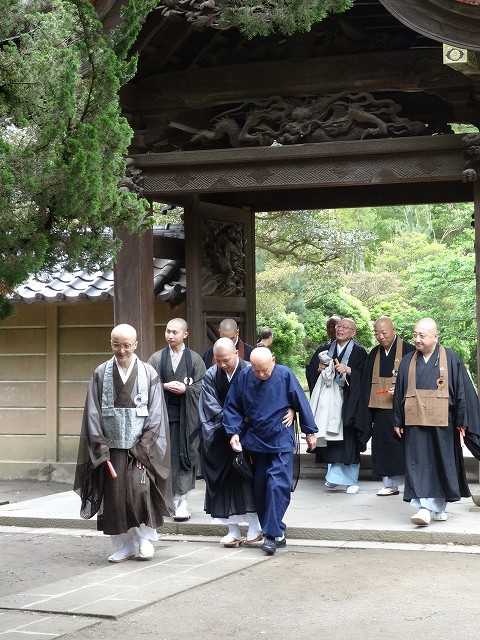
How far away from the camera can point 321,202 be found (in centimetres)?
1370

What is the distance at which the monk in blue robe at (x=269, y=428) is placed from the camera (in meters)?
9.12

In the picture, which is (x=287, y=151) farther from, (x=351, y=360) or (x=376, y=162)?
(x=351, y=360)

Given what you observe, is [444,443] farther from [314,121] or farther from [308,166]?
[314,121]

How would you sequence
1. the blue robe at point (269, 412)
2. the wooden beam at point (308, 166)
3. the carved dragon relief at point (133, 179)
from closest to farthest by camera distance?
the blue robe at point (269, 412)
the wooden beam at point (308, 166)
the carved dragon relief at point (133, 179)

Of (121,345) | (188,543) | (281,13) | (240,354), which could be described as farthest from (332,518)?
(281,13)

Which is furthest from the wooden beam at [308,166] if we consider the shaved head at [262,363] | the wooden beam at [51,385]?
the wooden beam at [51,385]

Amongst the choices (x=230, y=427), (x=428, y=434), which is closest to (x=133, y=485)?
(x=230, y=427)

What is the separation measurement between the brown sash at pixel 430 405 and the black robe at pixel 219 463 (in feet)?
4.97

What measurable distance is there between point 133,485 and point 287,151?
379cm

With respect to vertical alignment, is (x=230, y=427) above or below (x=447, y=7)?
below

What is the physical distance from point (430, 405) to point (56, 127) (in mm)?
5343

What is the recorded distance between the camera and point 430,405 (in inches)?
383

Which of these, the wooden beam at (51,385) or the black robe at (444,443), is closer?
the black robe at (444,443)

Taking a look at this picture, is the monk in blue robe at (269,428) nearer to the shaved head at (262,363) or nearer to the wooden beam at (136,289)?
the shaved head at (262,363)
